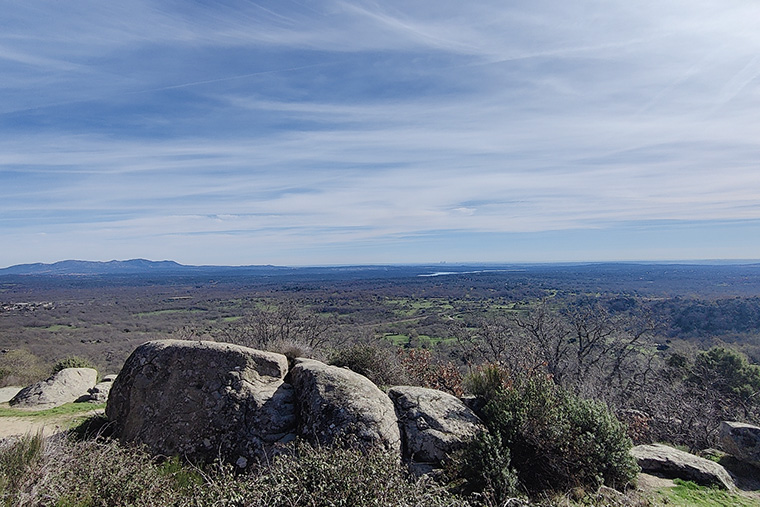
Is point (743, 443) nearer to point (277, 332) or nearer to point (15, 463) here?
point (15, 463)

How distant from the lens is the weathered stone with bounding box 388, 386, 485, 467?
7.22 m

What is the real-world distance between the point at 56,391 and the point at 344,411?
613 inches

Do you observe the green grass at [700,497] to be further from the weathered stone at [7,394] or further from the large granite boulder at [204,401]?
the weathered stone at [7,394]

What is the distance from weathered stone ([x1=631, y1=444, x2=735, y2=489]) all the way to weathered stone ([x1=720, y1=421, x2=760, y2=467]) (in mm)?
1751

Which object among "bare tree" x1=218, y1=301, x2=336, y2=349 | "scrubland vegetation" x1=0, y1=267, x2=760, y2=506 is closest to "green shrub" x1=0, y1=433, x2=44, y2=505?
"scrubland vegetation" x1=0, y1=267, x2=760, y2=506

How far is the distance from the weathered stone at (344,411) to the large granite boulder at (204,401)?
A: 528mm

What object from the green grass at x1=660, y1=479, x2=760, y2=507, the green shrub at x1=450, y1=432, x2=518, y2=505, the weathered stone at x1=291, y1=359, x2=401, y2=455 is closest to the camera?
the green shrub at x1=450, y1=432, x2=518, y2=505

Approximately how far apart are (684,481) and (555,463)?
10.7 feet

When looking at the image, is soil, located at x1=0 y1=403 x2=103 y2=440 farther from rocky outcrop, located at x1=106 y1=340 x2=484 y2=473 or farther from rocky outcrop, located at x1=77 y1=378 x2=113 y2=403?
rocky outcrop, located at x1=106 y1=340 x2=484 y2=473

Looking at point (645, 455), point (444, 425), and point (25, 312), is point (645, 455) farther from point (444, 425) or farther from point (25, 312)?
point (25, 312)

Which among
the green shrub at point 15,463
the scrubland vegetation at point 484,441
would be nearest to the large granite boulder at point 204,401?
the scrubland vegetation at point 484,441

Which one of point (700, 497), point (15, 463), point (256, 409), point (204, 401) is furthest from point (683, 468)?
point (15, 463)

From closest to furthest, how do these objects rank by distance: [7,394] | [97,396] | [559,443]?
[559,443] → [97,396] → [7,394]

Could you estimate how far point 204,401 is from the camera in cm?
788
